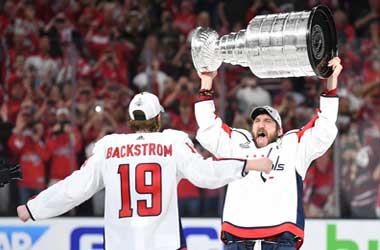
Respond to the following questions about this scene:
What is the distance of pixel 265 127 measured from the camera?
6.11m

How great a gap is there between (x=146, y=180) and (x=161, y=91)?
4.31m

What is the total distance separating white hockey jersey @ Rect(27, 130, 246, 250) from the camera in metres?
5.40

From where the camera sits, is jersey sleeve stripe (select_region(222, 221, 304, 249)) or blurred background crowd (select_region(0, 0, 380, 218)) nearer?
jersey sleeve stripe (select_region(222, 221, 304, 249))

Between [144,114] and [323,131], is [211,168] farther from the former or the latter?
[323,131]

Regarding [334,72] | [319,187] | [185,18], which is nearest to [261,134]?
[334,72]

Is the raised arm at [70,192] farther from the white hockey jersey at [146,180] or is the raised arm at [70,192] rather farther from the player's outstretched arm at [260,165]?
the player's outstretched arm at [260,165]

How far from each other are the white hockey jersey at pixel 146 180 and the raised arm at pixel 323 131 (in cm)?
79

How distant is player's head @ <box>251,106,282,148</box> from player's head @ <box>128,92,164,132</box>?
775 millimetres

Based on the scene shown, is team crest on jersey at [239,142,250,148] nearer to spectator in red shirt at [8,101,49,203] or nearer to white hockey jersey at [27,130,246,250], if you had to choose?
white hockey jersey at [27,130,246,250]

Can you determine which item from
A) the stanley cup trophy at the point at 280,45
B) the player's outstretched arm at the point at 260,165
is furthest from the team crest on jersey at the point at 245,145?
the player's outstretched arm at the point at 260,165

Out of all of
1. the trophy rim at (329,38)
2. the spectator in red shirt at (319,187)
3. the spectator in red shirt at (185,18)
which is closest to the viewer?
the trophy rim at (329,38)

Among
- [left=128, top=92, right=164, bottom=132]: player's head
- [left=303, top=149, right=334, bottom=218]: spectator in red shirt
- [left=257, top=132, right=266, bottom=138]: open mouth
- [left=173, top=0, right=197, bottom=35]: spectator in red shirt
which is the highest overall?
[left=173, top=0, right=197, bottom=35]: spectator in red shirt

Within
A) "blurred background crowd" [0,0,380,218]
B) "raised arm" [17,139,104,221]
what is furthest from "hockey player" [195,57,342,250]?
"blurred background crowd" [0,0,380,218]

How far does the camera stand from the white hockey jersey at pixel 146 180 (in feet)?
17.7
